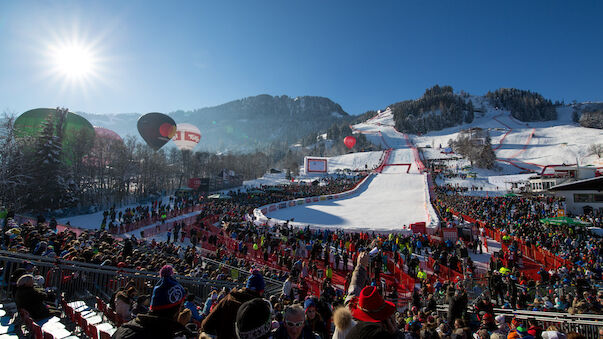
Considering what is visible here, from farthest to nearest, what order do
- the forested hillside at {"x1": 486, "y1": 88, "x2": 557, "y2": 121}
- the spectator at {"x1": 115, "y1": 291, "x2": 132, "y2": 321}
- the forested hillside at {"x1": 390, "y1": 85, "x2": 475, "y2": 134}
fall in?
1. the forested hillside at {"x1": 486, "y1": 88, "x2": 557, "y2": 121}
2. the forested hillside at {"x1": 390, "y1": 85, "x2": 475, "y2": 134}
3. the spectator at {"x1": 115, "y1": 291, "x2": 132, "y2": 321}

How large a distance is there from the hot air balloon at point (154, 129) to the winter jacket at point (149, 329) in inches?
1846

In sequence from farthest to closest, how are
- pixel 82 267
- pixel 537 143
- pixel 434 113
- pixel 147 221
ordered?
1. pixel 434 113
2. pixel 537 143
3. pixel 147 221
4. pixel 82 267

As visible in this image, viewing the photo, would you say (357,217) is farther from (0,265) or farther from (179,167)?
(179,167)

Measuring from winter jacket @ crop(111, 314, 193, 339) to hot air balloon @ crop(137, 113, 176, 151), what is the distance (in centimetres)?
4688

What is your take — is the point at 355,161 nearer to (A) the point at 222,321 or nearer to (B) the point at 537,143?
(B) the point at 537,143

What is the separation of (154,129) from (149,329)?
1860 inches

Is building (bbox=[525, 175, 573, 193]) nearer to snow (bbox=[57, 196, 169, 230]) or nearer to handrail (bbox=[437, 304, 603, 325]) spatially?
handrail (bbox=[437, 304, 603, 325])

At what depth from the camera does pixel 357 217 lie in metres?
26.5

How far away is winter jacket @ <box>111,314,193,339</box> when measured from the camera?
186 cm

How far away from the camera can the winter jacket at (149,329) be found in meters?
1.86

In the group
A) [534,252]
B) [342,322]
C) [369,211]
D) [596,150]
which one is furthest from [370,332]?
[596,150]

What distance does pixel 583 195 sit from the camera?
85.3ft

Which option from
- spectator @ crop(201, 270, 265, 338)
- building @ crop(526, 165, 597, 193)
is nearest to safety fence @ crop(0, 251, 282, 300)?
spectator @ crop(201, 270, 265, 338)

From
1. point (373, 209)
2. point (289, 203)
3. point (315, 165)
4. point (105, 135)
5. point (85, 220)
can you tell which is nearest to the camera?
point (85, 220)
